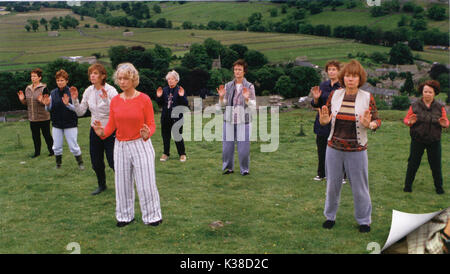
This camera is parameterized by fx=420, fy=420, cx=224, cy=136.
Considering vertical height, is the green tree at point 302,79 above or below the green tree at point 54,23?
below

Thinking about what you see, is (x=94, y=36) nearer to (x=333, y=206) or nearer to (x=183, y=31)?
(x=183, y=31)

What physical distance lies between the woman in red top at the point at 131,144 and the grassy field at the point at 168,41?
35.8 meters

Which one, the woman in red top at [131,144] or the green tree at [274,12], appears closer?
the woman in red top at [131,144]

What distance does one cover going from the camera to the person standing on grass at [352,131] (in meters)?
6.08

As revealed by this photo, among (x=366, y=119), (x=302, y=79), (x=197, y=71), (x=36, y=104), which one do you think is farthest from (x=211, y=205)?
(x=302, y=79)

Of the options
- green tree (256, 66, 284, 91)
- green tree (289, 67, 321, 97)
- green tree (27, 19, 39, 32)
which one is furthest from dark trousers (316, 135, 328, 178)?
green tree (289, 67, 321, 97)

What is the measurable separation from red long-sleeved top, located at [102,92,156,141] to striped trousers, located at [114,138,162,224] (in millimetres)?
143

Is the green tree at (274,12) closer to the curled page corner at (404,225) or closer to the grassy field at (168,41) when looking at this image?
the grassy field at (168,41)

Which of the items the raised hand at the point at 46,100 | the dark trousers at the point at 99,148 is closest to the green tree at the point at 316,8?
the raised hand at the point at 46,100

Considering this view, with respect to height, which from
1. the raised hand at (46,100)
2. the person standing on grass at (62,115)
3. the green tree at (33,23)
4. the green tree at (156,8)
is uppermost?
the green tree at (156,8)

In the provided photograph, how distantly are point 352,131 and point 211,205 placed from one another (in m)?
3.15

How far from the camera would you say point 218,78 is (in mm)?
59781

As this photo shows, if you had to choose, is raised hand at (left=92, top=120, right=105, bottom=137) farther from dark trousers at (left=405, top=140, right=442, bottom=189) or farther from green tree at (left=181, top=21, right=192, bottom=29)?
green tree at (left=181, top=21, right=192, bottom=29)
